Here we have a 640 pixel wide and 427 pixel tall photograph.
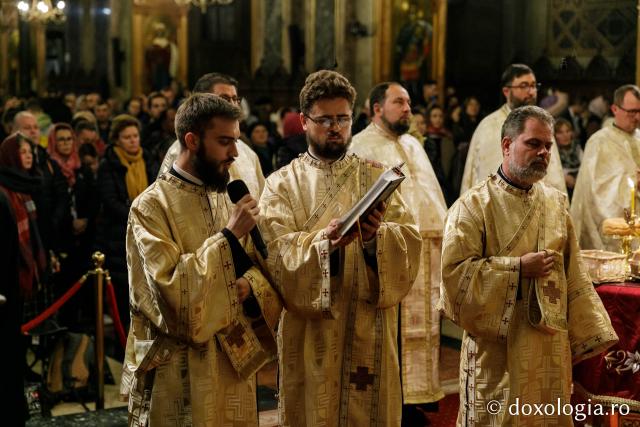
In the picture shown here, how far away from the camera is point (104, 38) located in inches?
797

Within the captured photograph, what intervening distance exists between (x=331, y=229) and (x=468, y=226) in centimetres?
61

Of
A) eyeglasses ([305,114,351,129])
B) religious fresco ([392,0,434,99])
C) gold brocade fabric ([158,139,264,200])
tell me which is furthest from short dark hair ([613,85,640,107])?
religious fresco ([392,0,434,99])

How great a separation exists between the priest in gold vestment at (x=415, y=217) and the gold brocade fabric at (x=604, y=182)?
122 cm

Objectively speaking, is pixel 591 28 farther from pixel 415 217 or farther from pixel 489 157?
pixel 415 217

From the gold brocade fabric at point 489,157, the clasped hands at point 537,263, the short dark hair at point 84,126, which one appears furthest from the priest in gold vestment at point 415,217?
the short dark hair at point 84,126

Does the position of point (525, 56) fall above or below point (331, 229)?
above

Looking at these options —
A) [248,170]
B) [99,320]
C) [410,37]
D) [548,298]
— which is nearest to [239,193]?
[548,298]

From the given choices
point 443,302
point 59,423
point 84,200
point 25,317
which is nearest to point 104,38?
point 84,200

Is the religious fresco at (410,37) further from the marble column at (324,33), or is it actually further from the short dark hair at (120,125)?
the short dark hair at (120,125)

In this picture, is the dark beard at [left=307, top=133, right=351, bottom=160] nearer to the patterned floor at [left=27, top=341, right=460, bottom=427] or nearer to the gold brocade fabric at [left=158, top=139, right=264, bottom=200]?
the gold brocade fabric at [left=158, top=139, right=264, bottom=200]

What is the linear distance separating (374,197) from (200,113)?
649 mm

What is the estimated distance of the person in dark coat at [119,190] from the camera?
22.4ft

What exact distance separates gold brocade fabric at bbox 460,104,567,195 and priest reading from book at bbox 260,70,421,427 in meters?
2.36

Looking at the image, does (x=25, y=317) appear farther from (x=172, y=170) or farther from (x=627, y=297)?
(x=627, y=297)
